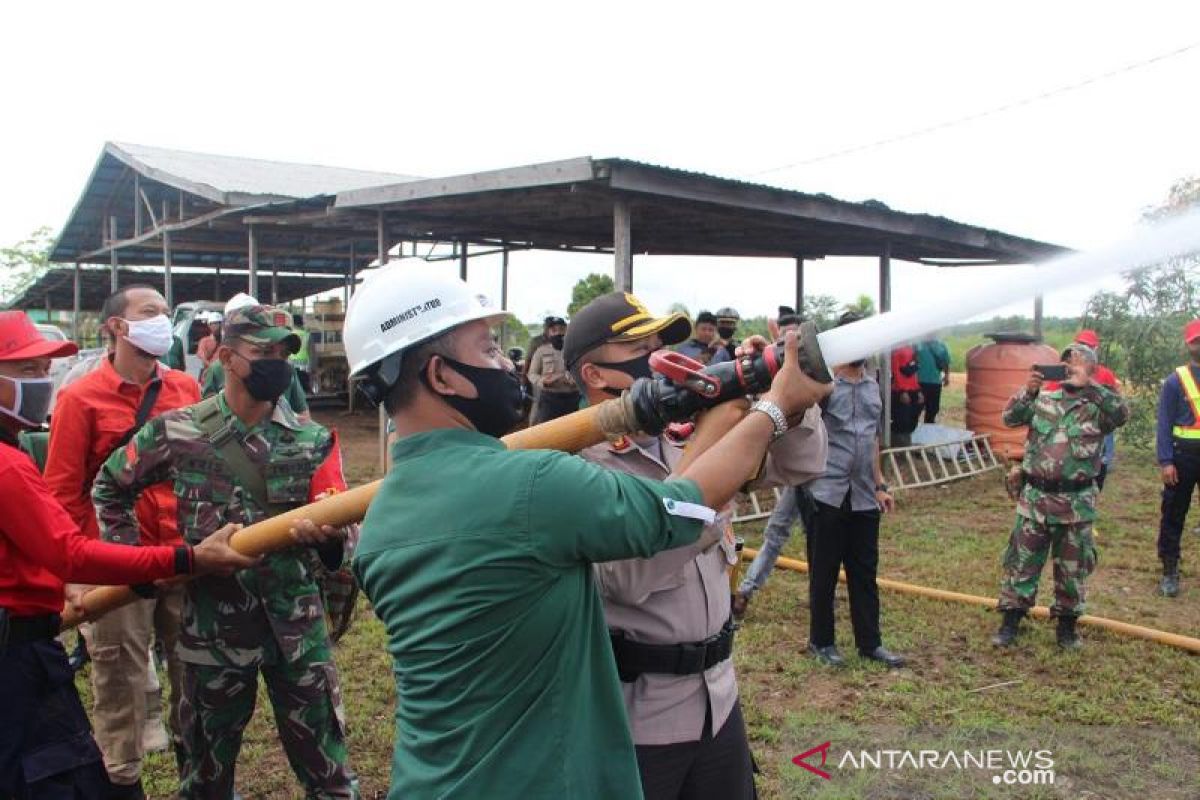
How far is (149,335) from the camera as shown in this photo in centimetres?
436

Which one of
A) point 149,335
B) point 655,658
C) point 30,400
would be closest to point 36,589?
point 30,400

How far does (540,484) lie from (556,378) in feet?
30.7

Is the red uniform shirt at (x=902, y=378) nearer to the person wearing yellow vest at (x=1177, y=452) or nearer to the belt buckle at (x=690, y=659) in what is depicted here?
the person wearing yellow vest at (x=1177, y=452)

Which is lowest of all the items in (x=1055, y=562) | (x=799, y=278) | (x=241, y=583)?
(x=1055, y=562)

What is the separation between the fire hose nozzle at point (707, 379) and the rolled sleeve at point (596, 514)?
1.16 feet

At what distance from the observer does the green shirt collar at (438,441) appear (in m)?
Answer: 1.93

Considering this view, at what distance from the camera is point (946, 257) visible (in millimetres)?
16625

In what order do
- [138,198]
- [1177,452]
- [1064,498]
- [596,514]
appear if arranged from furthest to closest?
[138,198] → [1177,452] → [1064,498] → [596,514]

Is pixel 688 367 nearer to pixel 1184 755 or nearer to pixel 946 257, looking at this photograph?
pixel 1184 755

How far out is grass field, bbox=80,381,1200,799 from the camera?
464 centimetres

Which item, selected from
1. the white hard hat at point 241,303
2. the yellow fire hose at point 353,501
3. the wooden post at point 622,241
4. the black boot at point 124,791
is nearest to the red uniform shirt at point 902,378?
the wooden post at point 622,241

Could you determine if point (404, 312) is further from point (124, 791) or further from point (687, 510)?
point (124, 791)

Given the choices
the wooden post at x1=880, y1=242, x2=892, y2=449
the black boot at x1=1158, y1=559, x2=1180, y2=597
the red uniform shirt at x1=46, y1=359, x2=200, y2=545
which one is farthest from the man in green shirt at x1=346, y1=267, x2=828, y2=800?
the wooden post at x1=880, y1=242, x2=892, y2=449

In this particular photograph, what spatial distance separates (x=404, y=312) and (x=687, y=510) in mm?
722
